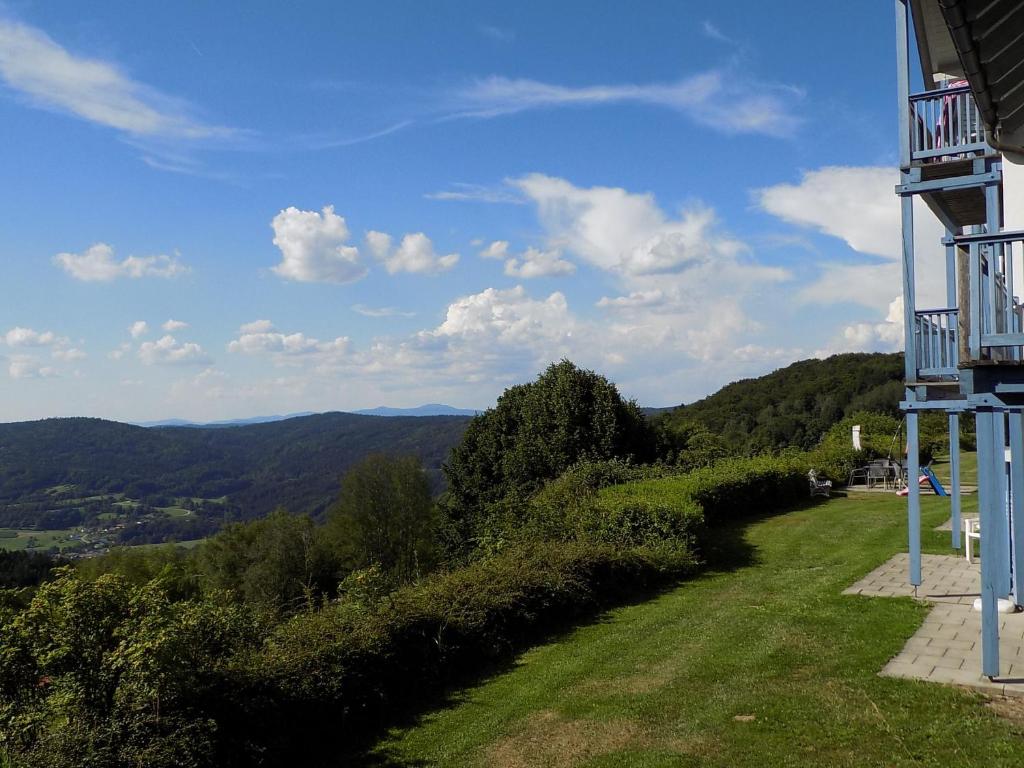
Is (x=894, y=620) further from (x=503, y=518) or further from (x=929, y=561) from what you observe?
(x=503, y=518)

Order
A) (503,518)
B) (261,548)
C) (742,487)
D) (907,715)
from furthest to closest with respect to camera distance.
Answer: (261,548) → (742,487) → (503,518) → (907,715)

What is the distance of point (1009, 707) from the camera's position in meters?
5.96

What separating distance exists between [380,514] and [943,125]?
50824 mm

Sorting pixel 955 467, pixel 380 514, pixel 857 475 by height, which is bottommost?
pixel 380 514

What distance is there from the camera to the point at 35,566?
62312 millimetres

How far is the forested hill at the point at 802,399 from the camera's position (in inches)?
2120

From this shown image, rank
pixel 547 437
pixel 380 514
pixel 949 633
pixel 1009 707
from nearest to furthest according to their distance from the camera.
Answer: pixel 1009 707 → pixel 949 633 → pixel 547 437 → pixel 380 514

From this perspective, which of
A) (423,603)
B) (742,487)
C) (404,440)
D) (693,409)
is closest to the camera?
(423,603)

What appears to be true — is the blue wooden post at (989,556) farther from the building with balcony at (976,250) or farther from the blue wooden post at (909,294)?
the blue wooden post at (909,294)

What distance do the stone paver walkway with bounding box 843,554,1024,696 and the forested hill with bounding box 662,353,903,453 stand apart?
38.4 metres

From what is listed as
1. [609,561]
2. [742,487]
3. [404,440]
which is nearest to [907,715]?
[609,561]

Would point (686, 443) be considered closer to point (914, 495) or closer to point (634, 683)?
point (914, 495)

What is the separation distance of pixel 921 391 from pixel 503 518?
28.5ft

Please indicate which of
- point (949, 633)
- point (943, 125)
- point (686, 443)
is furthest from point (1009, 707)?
point (686, 443)
